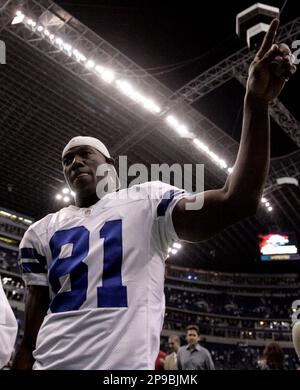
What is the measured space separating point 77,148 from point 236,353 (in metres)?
30.5

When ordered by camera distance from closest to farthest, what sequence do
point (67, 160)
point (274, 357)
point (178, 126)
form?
1. point (67, 160)
2. point (274, 357)
3. point (178, 126)

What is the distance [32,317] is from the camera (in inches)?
59.8

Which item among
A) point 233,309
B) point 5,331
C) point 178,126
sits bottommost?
point 5,331

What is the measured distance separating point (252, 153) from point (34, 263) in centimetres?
89

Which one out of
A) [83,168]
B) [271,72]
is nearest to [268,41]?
[271,72]

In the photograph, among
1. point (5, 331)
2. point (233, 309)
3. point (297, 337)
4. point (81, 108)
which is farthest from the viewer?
point (233, 309)

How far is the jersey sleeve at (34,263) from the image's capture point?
1551 mm

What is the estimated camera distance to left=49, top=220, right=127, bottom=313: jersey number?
1253 millimetres

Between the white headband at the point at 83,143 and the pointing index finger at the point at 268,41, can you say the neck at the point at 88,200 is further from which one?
the pointing index finger at the point at 268,41

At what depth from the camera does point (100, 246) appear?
4.48 ft

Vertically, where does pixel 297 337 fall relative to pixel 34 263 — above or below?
below

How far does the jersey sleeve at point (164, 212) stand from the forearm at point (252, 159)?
8.1 inches

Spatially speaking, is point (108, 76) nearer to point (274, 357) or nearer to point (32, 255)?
point (274, 357)

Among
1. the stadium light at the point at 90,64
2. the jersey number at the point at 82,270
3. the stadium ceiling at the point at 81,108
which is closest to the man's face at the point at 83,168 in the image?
the jersey number at the point at 82,270
